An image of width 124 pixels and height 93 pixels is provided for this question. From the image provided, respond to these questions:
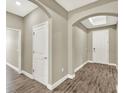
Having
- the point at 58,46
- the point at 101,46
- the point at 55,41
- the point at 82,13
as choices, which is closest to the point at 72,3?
the point at 82,13

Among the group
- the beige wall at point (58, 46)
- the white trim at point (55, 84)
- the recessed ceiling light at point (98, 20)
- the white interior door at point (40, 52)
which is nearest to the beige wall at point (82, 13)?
the beige wall at point (58, 46)

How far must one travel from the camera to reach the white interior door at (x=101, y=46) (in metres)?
5.49

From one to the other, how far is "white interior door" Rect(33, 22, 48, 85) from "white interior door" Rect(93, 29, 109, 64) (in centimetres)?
452

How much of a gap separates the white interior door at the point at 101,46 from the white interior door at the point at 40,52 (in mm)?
4524

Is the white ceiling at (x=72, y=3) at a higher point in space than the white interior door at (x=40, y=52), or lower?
higher

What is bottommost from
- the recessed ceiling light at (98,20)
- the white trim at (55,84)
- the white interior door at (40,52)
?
the white trim at (55,84)

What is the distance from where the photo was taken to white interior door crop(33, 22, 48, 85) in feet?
8.64

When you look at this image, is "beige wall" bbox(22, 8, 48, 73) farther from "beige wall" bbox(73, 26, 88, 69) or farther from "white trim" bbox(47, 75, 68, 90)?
"beige wall" bbox(73, 26, 88, 69)

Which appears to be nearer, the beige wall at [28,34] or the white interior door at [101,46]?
the beige wall at [28,34]

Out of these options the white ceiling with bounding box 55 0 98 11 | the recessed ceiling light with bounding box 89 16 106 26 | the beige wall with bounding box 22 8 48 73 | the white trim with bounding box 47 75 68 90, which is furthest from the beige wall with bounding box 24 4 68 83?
the recessed ceiling light with bounding box 89 16 106 26

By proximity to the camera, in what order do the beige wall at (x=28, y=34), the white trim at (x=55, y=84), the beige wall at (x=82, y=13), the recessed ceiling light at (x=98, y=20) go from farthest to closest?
the recessed ceiling light at (x=98, y=20) < the beige wall at (x=28, y=34) < the white trim at (x=55, y=84) < the beige wall at (x=82, y=13)

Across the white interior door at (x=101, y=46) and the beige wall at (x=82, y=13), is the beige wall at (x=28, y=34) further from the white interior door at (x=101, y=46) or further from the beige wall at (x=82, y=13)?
the white interior door at (x=101, y=46)

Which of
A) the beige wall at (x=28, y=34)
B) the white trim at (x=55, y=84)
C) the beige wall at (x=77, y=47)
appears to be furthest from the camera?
the beige wall at (x=77, y=47)

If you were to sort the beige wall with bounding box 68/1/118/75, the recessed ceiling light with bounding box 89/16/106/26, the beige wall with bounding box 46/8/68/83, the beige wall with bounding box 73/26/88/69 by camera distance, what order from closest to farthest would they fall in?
the beige wall with bounding box 68/1/118/75
the beige wall with bounding box 46/8/68/83
the beige wall with bounding box 73/26/88/69
the recessed ceiling light with bounding box 89/16/106/26
